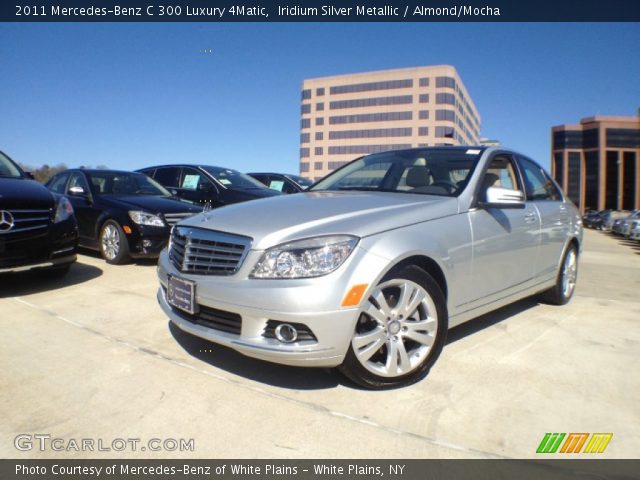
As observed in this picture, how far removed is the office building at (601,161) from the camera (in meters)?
103

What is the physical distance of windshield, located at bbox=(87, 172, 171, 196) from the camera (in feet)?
21.6

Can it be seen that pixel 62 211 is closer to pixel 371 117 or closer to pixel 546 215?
pixel 546 215

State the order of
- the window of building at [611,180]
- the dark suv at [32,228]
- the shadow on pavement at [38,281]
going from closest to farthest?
the dark suv at [32,228] < the shadow on pavement at [38,281] < the window of building at [611,180]

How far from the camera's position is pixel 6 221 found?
4059mm

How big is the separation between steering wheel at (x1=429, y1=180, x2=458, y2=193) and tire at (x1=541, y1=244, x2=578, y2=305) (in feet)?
6.13

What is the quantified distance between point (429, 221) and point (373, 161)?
1435 millimetres

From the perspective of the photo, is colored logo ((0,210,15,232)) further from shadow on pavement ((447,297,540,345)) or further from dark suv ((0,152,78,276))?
shadow on pavement ((447,297,540,345))

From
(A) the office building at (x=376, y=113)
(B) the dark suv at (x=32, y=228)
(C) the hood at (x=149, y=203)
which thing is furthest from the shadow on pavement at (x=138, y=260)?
(A) the office building at (x=376, y=113)

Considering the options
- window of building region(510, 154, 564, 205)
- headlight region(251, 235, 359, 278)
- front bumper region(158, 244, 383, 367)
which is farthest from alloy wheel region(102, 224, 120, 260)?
window of building region(510, 154, 564, 205)

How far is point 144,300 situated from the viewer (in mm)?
4164

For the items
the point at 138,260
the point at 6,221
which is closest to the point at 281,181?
the point at 138,260

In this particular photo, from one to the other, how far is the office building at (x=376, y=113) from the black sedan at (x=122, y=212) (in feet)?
241

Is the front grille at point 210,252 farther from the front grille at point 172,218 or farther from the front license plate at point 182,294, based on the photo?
the front grille at point 172,218

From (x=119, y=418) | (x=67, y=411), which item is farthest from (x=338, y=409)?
(x=67, y=411)
